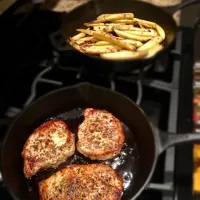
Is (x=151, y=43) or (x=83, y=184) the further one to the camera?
(x=151, y=43)

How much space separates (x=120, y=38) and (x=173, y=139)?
55 cm

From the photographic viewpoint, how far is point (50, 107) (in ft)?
4.01

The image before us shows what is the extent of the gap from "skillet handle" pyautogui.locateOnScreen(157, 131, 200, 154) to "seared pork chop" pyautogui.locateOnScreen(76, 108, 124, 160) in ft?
0.56

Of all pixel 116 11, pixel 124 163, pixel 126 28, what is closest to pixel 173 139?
pixel 124 163

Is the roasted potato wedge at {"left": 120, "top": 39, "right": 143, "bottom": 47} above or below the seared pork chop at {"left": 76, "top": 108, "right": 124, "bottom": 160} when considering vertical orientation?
above

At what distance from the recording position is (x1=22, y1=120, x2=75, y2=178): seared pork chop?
107 centimetres

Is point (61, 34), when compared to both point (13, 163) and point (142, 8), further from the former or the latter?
point (13, 163)

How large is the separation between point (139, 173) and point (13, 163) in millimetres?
404

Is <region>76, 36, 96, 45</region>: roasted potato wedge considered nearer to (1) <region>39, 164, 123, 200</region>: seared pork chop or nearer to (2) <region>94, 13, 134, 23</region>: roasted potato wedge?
(2) <region>94, 13, 134, 23</region>: roasted potato wedge

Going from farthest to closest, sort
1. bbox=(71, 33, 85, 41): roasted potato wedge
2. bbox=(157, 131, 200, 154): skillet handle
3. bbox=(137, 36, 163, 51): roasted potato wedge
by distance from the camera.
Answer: bbox=(71, 33, 85, 41): roasted potato wedge → bbox=(137, 36, 163, 51): roasted potato wedge → bbox=(157, 131, 200, 154): skillet handle

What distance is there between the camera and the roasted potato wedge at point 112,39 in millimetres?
1285

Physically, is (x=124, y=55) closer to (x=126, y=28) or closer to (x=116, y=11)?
(x=126, y=28)

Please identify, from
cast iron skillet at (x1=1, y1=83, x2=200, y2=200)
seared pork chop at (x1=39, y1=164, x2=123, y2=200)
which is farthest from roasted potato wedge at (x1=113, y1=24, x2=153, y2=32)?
seared pork chop at (x1=39, y1=164, x2=123, y2=200)

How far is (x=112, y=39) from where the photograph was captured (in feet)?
4.31
